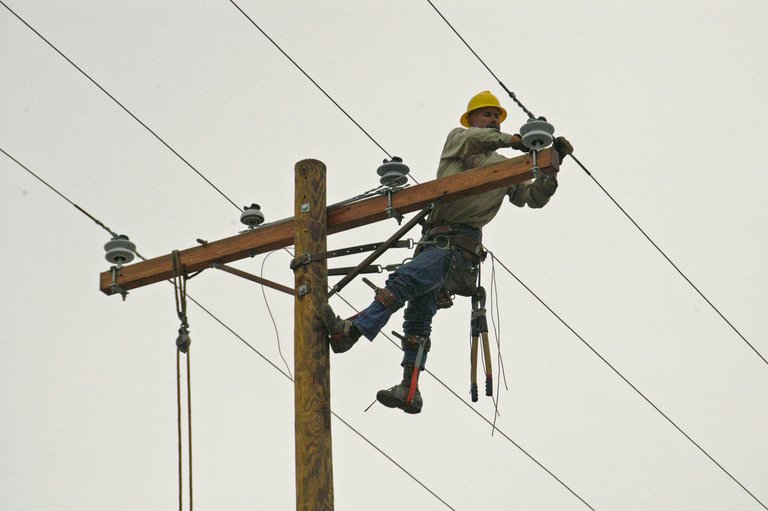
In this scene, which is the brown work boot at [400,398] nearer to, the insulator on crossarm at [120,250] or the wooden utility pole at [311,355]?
the wooden utility pole at [311,355]

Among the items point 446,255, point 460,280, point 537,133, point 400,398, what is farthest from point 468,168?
point 400,398

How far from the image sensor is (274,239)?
353 inches

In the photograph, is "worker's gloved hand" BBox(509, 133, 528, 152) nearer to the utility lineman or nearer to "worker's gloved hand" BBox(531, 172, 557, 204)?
the utility lineman

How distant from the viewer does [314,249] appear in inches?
339

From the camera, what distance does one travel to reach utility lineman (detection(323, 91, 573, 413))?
29.0 ft

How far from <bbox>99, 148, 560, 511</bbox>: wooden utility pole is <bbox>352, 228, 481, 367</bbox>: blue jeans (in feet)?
1.01

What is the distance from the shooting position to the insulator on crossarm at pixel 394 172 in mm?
8656

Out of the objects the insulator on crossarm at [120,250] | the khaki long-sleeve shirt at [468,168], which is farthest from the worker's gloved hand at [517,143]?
the insulator on crossarm at [120,250]

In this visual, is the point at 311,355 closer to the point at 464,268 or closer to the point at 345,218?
the point at 345,218

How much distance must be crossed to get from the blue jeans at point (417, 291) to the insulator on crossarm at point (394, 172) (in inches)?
22.7

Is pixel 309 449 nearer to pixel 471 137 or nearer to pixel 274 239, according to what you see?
pixel 274 239

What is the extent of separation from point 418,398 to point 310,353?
918 millimetres

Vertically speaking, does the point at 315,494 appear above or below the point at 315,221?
below

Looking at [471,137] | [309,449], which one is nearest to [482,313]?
[471,137]
